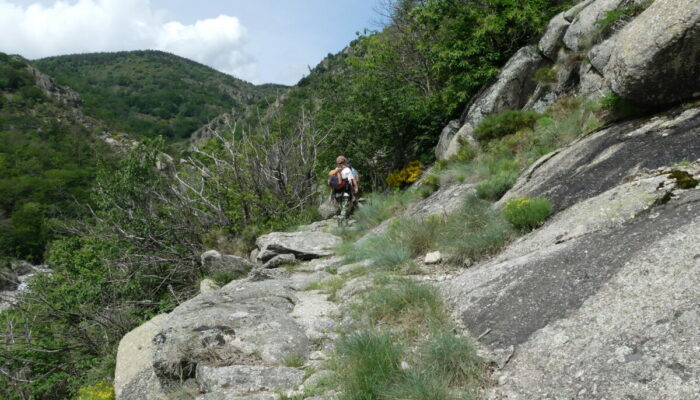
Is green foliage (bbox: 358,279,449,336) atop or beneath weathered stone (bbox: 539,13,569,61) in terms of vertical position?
beneath

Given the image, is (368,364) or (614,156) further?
(614,156)

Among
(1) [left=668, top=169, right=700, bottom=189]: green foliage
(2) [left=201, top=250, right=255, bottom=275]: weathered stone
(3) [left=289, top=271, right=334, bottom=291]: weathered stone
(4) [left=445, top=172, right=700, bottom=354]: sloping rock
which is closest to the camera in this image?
(4) [left=445, top=172, right=700, bottom=354]: sloping rock

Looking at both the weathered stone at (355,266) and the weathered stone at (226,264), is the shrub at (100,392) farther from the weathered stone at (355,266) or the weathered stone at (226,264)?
the weathered stone at (355,266)

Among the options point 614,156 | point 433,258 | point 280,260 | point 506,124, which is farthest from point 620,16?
point 280,260

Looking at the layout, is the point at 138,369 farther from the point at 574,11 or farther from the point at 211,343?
the point at 574,11

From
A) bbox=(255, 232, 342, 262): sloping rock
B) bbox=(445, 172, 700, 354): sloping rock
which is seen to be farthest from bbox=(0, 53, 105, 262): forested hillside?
bbox=(445, 172, 700, 354): sloping rock

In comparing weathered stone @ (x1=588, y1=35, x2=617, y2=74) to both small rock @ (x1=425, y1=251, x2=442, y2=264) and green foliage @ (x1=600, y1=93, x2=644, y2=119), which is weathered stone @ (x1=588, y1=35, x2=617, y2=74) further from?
small rock @ (x1=425, y1=251, x2=442, y2=264)

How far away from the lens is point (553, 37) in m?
11.9

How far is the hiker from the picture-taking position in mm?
10406

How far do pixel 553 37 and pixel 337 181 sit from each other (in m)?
7.34

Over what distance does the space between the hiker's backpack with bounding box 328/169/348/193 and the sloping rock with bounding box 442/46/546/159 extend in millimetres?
3375

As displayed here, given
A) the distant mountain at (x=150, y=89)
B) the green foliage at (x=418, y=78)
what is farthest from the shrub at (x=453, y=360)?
the distant mountain at (x=150, y=89)

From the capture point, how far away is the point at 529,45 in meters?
12.8

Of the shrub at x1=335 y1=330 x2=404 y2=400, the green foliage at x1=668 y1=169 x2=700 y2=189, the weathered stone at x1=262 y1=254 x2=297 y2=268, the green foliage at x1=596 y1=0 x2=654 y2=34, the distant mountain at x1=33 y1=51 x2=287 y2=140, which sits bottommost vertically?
the weathered stone at x1=262 y1=254 x2=297 y2=268
